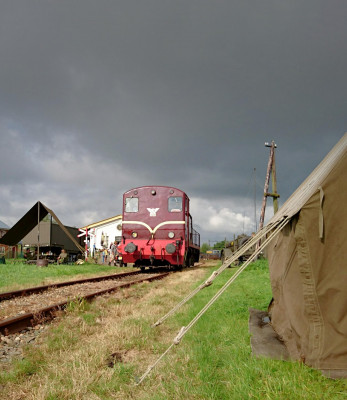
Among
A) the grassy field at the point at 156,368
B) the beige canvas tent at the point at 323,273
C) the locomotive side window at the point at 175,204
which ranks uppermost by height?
the locomotive side window at the point at 175,204

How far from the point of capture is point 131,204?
16297 mm

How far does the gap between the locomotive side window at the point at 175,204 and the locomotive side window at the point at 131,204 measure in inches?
61.8

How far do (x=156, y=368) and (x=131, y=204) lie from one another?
515 inches

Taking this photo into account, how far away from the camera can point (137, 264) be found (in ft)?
54.9

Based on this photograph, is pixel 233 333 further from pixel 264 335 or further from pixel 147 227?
pixel 147 227

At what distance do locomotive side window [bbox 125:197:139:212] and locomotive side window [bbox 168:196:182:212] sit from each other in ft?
5.15

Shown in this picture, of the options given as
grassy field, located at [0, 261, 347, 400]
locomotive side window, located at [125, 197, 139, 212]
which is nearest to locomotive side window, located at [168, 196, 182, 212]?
locomotive side window, located at [125, 197, 139, 212]

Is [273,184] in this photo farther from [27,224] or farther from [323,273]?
[323,273]

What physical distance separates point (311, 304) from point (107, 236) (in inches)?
1610

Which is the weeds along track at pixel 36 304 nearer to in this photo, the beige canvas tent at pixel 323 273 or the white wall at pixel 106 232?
the beige canvas tent at pixel 323 273

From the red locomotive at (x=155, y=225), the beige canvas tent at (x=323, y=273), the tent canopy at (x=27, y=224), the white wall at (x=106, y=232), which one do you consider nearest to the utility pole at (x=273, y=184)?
the red locomotive at (x=155, y=225)

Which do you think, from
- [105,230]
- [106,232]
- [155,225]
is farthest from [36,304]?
[105,230]

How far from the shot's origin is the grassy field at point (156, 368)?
2.71 meters

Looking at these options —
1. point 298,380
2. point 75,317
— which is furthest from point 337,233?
point 75,317
